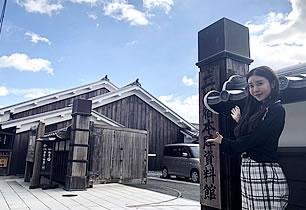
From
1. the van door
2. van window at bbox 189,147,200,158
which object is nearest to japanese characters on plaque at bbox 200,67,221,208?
van window at bbox 189,147,200,158

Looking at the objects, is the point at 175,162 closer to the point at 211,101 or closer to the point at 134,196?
the point at 134,196

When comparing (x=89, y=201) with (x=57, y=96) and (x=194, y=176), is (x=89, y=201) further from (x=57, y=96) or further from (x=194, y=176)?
(x=57, y=96)

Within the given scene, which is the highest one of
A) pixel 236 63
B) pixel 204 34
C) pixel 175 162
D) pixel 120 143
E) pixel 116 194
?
pixel 204 34

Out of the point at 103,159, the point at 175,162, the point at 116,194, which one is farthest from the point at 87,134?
the point at 175,162

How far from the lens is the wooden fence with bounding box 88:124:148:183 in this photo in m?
7.89

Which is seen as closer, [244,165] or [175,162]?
[244,165]

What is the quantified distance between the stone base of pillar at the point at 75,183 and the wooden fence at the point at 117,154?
73cm

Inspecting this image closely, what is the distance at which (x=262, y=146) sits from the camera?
69.3 inches

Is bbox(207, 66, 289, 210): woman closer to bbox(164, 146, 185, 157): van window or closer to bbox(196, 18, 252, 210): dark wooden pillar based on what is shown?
bbox(196, 18, 252, 210): dark wooden pillar

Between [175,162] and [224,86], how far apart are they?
Result: 8469 millimetres

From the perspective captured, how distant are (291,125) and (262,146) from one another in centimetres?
117

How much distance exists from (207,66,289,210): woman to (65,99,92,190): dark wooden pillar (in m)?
5.74

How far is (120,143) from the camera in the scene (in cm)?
A: 852

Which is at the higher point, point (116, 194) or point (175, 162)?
point (175, 162)
